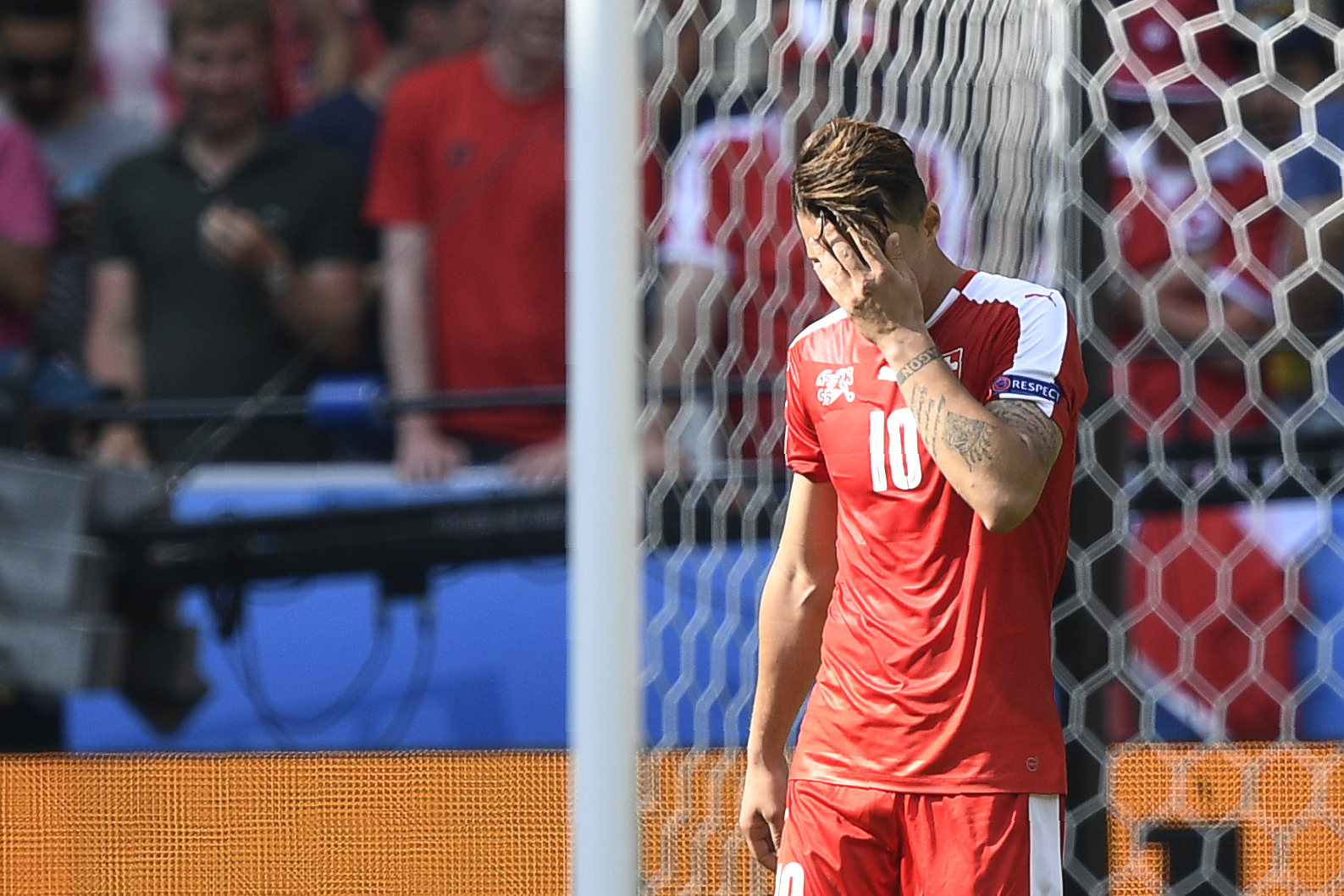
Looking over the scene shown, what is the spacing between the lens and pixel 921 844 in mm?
1768

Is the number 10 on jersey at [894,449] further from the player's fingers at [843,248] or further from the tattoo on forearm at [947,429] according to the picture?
the player's fingers at [843,248]

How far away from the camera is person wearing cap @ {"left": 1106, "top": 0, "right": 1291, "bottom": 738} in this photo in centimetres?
309

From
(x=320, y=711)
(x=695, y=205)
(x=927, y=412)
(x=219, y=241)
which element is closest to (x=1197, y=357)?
(x=695, y=205)

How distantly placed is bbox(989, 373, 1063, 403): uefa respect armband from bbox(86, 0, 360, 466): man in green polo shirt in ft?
8.42

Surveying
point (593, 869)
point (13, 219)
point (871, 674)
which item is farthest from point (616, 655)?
point (13, 219)

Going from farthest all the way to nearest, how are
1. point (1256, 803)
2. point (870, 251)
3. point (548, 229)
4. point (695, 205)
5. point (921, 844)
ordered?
point (548, 229) → point (695, 205) → point (1256, 803) → point (921, 844) → point (870, 251)

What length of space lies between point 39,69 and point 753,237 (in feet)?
7.89

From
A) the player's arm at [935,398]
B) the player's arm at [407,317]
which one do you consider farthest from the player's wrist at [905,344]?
the player's arm at [407,317]

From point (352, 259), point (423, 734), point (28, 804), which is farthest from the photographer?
point (352, 259)

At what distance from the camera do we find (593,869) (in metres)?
1.42

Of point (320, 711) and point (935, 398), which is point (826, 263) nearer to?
point (935, 398)

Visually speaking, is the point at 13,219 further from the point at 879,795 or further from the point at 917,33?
the point at 879,795

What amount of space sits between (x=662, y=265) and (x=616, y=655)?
1760 mm

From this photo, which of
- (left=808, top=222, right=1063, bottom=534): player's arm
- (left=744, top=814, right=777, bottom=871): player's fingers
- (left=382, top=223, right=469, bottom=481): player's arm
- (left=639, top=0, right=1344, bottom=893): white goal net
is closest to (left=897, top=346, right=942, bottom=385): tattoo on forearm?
(left=808, top=222, right=1063, bottom=534): player's arm
